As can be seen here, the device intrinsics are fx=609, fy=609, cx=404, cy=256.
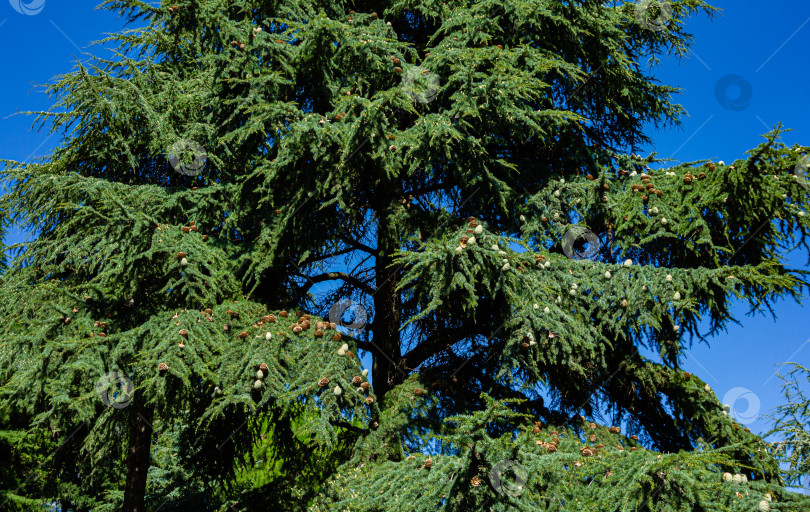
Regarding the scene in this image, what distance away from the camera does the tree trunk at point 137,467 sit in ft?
22.0

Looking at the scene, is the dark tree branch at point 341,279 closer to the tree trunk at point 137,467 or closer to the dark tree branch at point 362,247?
the dark tree branch at point 362,247

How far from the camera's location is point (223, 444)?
5816 mm

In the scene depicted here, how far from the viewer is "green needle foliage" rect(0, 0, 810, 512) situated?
4941 millimetres

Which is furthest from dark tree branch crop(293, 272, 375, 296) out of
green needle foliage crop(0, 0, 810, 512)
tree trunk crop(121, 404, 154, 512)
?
tree trunk crop(121, 404, 154, 512)

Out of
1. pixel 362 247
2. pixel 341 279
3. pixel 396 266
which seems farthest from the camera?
pixel 341 279

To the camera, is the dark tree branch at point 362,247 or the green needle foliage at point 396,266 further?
the dark tree branch at point 362,247

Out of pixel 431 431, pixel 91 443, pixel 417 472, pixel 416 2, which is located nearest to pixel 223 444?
pixel 91 443

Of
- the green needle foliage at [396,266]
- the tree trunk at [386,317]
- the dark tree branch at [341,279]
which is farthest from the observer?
the dark tree branch at [341,279]

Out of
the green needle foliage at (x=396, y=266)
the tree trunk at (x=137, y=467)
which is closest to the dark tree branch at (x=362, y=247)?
the green needle foliage at (x=396, y=266)

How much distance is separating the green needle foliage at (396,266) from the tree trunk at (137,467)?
31 mm

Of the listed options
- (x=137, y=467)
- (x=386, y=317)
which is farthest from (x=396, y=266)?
(x=137, y=467)

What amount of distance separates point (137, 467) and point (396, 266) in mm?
3713

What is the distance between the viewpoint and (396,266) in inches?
267

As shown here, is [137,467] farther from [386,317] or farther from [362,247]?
[362,247]
